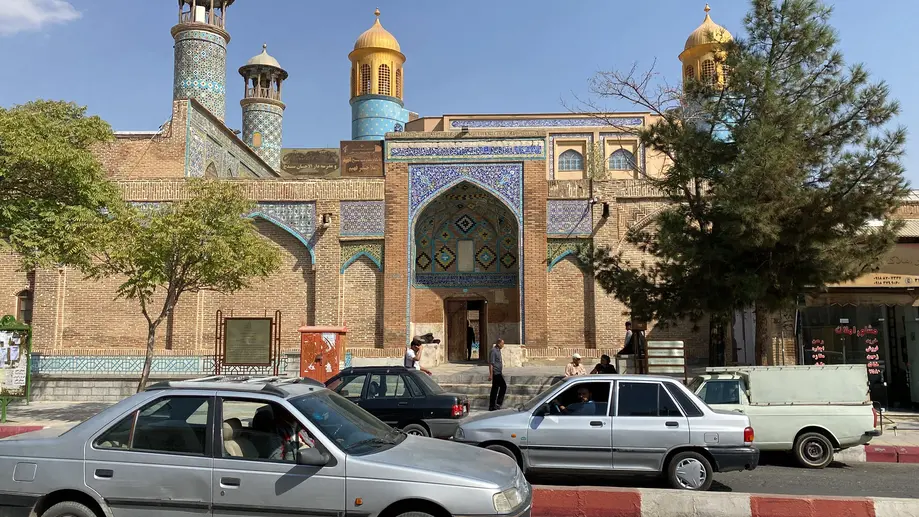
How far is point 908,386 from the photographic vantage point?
45.6 ft

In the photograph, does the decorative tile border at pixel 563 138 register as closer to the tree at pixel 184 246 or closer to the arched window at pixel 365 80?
the arched window at pixel 365 80

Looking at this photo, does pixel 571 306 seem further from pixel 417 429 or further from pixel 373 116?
pixel 373 116

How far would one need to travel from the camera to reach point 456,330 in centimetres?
2153

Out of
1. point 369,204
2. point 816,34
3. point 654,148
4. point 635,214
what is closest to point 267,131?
point 369,204

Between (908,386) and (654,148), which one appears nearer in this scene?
(654,148)

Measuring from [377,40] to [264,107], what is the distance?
6.45 metres

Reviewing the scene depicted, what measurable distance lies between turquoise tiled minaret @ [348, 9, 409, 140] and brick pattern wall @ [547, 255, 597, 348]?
54.1 feet

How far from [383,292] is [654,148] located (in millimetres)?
9674

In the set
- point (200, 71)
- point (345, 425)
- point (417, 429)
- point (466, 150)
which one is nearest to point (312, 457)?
point (345, 425)

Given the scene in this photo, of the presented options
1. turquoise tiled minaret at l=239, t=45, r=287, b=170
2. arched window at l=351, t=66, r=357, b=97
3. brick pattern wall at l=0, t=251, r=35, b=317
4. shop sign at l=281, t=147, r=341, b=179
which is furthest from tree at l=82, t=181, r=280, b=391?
shop sign at l=281, t=147, r=341, b=179

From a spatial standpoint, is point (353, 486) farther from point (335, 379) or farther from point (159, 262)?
point (159, 262)

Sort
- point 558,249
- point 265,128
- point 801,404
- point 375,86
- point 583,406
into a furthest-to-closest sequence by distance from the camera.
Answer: point 375,86
point 265,128
point 558,249
point 801,404
point 583,406

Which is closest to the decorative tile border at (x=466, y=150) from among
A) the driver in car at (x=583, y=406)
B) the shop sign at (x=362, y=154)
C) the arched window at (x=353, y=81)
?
the shop sign at (x=362, y=154)

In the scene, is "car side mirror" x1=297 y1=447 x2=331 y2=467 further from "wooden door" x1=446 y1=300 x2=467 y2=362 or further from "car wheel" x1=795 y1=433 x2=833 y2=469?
"wooden door" x1=446 y1=300 x2=467 y2=362
